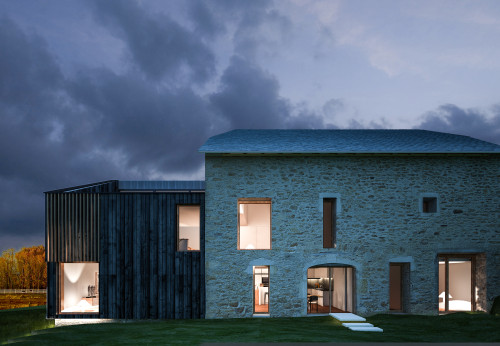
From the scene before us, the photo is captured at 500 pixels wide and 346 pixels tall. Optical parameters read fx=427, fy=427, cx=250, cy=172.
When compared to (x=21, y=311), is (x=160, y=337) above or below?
above

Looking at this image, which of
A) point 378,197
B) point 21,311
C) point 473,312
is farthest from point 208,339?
point 21,311

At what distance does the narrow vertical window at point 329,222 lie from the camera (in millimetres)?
15062

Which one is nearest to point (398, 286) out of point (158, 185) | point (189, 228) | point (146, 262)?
point (189, 228)

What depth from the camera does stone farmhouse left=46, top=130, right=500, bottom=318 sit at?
14469mm

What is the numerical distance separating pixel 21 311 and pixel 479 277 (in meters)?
20.4

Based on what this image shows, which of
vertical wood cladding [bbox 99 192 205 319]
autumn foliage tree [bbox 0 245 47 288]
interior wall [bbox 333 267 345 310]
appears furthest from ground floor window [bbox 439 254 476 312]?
autumn foliage tree [bbox 0 245 47 288]

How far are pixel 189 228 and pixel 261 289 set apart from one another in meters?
3.66

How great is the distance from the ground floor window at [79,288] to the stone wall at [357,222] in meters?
4.03

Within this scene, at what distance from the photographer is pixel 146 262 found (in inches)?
574

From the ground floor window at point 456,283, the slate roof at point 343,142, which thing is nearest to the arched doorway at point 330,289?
the ground floor window at point 456,283

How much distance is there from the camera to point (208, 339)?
9922 millimetres

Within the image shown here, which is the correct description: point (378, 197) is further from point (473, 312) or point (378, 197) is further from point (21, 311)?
point (21, 311)

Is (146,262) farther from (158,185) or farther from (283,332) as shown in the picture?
(283,332)

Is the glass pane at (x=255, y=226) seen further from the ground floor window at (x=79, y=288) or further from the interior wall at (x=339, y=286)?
the ground floor window at (x=79, y=288)
